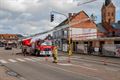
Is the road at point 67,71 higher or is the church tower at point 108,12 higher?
the church tower at point 108,12

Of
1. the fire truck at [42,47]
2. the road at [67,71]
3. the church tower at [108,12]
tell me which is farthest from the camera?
the church tower at [108,12]

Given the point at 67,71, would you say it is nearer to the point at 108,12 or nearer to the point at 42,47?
the point at 42,47

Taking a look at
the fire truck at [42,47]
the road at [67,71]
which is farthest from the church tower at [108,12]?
the road at [67,71]

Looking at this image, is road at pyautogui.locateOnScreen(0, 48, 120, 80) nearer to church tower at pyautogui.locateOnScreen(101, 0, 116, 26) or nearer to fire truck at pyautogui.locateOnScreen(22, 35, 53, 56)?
fire truck at pyautogui.locateOnScreen(22, 35, 53, 56)

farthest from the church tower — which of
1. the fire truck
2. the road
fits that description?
the road

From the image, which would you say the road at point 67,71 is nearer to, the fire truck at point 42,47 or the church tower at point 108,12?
the fire truck at point 42,47

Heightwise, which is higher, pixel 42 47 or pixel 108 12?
pixel 108 12

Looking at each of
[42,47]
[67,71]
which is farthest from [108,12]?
[67,71]

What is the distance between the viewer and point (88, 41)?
203 feet

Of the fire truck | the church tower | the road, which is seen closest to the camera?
the road

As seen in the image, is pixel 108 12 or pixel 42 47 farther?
pixel 108 12

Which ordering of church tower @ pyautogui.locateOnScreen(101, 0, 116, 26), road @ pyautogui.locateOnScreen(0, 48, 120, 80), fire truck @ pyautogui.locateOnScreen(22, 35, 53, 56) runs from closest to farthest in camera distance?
road @ pyautogui.locateOnScreen(0, 48, 120, 80), fire truck @ pyautogui.locateOnScreen(22, 35, 53, 56), church tower @ pyautogui.locateOnScreen(101, 0, 116, 26)

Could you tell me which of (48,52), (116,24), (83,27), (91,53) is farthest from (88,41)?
(116,24)

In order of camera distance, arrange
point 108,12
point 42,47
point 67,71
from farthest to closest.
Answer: point 108,12
point 42,47
point 67,71
